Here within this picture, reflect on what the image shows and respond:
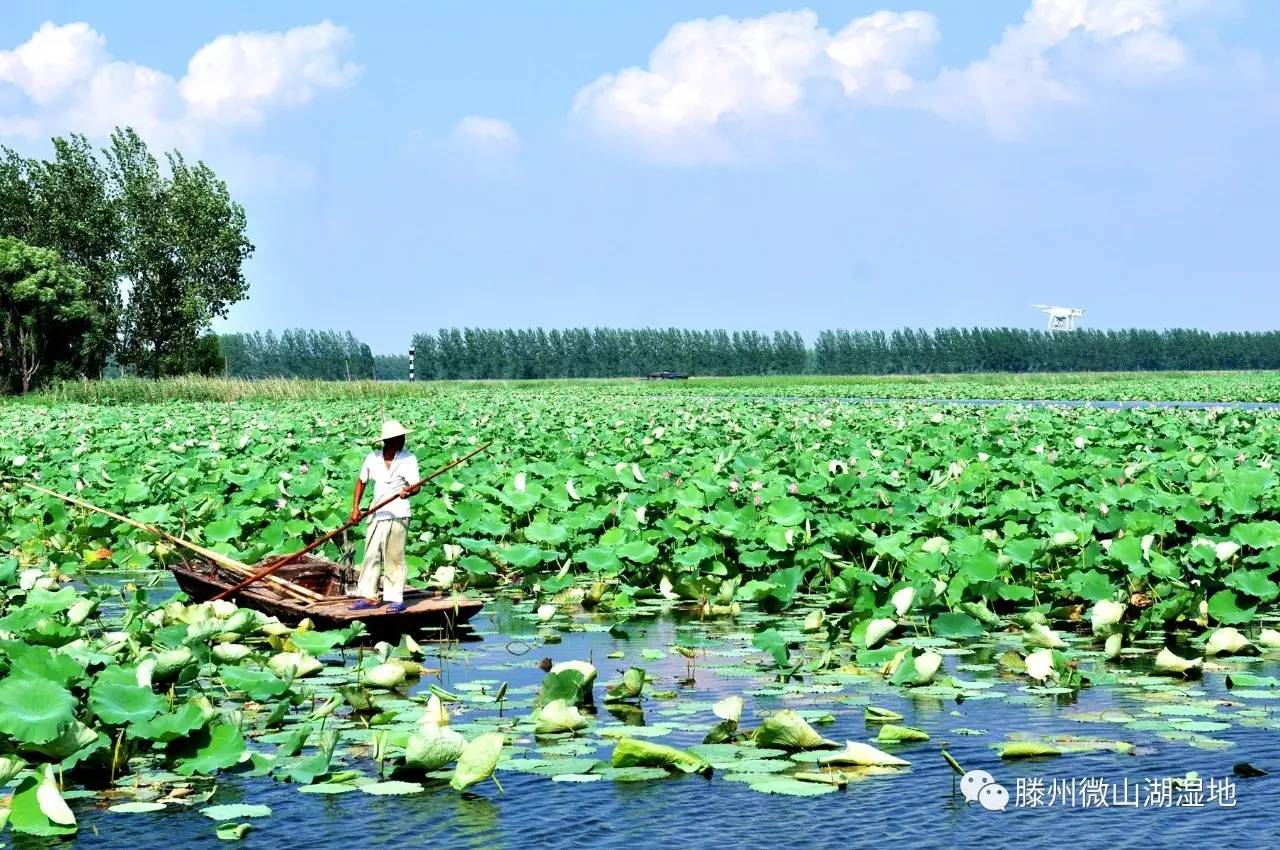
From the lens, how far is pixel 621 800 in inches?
183

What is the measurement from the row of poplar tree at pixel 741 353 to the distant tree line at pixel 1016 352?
61mm

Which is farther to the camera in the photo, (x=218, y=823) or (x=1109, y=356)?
(x=1109, y=356)

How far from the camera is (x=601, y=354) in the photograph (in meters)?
85.2

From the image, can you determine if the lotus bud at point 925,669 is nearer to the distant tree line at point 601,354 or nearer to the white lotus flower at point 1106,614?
the white lotus flower at point 1106,614

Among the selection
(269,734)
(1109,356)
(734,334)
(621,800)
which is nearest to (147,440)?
(269,734)

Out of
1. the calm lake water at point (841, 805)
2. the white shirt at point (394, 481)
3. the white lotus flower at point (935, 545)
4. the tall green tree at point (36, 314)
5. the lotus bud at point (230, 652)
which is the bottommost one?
the calm lake water at point (841, 805)

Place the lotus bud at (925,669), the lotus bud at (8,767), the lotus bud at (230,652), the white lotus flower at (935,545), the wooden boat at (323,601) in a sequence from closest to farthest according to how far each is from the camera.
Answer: the lotus bud at (8,767), the lotus bud at (925,669), the lotus bud at (230,652), the wooden boat at (323,601), the white lotus flower at (935,545)

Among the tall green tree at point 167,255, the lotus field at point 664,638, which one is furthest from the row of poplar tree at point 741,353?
the lotus field at point 664,638

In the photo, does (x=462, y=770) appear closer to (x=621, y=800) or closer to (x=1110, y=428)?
(x=621, y=800)

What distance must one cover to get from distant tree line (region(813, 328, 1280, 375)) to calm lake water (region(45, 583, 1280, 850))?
3270 inches

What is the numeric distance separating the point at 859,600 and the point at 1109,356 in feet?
286

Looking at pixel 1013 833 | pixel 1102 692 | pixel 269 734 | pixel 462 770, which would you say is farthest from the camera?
pixel 1102 692

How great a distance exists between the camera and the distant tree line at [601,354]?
8294cm

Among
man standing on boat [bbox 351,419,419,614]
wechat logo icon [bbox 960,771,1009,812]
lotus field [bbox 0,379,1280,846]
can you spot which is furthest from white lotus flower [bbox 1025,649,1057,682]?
man standing on boat [bbox 351,419,419,614]
